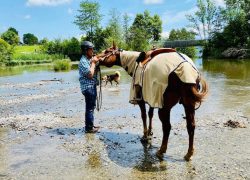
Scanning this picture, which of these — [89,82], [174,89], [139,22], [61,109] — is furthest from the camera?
[139,22]

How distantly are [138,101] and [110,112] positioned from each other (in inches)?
181

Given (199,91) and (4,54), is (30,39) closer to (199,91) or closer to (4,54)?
(4,54)

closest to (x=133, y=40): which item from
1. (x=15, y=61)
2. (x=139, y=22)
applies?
(x=15, y=61)

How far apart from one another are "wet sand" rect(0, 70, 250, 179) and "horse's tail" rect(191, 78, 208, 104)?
122 cm

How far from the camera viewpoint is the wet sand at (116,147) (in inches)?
265

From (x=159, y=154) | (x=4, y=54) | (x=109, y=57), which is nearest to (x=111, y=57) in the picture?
(x=109, y=57)

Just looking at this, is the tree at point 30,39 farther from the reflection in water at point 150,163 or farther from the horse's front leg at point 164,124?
the horse's front leg at point 164,124

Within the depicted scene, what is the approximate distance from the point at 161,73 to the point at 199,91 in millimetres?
907

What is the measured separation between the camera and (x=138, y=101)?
8594 millimetres

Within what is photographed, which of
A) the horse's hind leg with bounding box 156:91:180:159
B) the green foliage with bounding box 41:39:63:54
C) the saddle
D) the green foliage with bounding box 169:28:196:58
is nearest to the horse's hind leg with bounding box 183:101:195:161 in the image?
the horse's hind leg with bounding box 156:91:180:159

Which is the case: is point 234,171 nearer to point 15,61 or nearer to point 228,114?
point 228,114

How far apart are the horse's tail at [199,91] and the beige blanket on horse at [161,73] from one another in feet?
0.63

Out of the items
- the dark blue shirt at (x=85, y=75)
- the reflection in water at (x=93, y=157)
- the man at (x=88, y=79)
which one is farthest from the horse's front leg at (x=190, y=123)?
the dark blue shirt at (x=85, y=75)

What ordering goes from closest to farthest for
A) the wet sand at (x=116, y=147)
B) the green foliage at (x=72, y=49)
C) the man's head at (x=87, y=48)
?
1. the wet sand at (x=116, y=147)
2. the man's head at (x=87, y=48)
3. the green foliage at (x=72, y=49)
